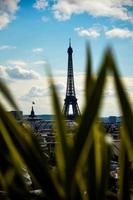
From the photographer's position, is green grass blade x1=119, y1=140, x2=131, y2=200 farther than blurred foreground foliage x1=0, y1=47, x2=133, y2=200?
Yes

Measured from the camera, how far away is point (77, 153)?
1041 mm

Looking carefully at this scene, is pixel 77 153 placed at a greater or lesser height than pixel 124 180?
greater

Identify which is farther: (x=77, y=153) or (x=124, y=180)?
(x=124, y=180)

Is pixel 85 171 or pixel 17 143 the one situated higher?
pixel 17 143

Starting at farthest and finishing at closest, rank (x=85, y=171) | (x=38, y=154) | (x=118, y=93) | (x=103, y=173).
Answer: (x=85, y=171) < (x=103, y=173) < (x=38, y=154) < (x=118, y=93)

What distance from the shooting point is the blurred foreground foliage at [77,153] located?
998mm

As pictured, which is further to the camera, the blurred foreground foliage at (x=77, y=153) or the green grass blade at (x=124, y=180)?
the green grass blade at (x=124, y=180)

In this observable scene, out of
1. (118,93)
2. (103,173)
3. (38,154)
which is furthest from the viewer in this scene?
(103,173)

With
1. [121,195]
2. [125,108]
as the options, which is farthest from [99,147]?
[125,108]

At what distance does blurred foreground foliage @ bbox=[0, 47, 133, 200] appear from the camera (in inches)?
39.3

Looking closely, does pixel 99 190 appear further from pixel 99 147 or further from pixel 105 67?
pixel 105 67

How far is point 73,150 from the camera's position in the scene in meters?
1.06

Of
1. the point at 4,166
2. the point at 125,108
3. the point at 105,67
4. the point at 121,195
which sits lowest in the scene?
the point at 121,195

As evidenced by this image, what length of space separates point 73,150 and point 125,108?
0.19 m
